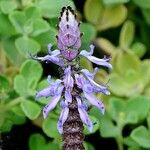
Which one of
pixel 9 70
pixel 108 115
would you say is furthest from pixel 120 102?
pixel 9 70

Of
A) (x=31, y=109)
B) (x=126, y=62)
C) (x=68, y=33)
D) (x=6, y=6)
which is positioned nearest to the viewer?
(x=68, y=33)

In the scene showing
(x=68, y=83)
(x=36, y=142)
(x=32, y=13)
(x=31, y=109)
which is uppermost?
(x=68, y=83)

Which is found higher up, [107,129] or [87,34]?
[87,34]

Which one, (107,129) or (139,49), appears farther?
(139,49)

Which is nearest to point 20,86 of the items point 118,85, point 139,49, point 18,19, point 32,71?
point 32,71

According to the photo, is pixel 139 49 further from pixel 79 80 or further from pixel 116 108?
pixel 79 80

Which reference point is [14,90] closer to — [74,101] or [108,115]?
[108,115]
